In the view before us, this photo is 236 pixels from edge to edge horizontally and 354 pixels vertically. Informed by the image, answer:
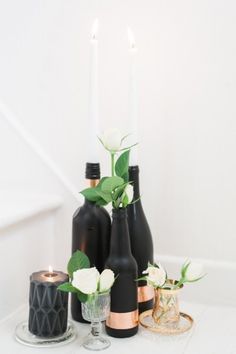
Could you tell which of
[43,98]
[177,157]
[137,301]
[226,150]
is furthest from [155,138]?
[137,301]

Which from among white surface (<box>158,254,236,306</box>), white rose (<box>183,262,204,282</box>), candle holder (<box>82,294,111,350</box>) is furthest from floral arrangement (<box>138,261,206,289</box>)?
white surface (<box>158,254,236,306</box>)

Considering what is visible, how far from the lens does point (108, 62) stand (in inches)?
55.4

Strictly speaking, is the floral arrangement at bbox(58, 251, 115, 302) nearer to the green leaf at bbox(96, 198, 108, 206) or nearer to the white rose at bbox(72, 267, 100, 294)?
the white rose at bbox(72, 267, 100, 294)

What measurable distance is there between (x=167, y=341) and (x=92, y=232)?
270 millimetres

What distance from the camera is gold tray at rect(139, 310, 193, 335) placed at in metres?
1.16

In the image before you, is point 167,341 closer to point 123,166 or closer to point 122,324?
point 122,324

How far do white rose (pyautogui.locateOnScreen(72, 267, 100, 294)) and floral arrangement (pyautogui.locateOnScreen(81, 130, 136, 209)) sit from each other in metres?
0.15

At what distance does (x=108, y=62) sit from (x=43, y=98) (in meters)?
0.20

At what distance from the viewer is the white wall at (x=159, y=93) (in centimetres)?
133

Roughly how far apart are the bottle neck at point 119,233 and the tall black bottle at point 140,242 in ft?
0.35

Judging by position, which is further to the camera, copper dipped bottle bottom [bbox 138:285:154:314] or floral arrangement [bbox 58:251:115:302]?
copper dipped bottle bottom [bbox 138:285:154:314]

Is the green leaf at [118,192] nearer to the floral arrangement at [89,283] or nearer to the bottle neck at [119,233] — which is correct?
the bottle neck at [119,233]

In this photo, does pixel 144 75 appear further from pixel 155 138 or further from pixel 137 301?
pixel 137 301

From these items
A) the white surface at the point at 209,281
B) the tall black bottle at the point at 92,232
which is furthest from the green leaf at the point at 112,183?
the white surface at the point at 209,281
